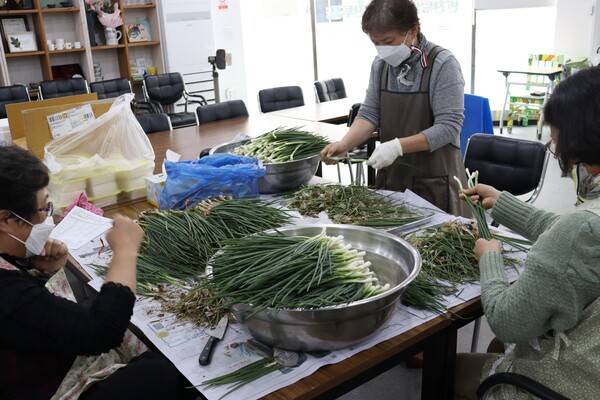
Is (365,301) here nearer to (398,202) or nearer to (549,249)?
(549,249)

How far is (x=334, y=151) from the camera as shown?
233cm

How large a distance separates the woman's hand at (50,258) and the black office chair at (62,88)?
16.5 ft

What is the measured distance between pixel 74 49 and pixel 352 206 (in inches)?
221

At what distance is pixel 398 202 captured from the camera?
2.11m

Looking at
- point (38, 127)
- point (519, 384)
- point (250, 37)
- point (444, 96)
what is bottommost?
point (519, 384)

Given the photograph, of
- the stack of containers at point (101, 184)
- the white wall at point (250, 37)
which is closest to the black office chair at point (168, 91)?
the white wall at point (250, 37)

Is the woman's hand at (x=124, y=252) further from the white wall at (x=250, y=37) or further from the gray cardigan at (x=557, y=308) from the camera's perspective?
the white wall at (x=250, y=37)

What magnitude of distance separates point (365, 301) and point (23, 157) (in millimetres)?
900

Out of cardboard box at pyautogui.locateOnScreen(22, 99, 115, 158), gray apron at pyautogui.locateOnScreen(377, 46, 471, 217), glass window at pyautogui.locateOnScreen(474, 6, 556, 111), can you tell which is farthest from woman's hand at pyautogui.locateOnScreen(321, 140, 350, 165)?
glass window at pyautogui.locateOnScreen(474, 6, 556, 111)

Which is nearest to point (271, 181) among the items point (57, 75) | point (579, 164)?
point (579, 164)

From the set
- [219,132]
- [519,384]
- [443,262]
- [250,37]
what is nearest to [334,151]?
[443,262]

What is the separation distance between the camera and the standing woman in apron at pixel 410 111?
86.3 inches

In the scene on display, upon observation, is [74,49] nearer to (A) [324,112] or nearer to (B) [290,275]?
(A) [324,112]

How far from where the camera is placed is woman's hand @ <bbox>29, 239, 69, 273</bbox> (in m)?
1.58
